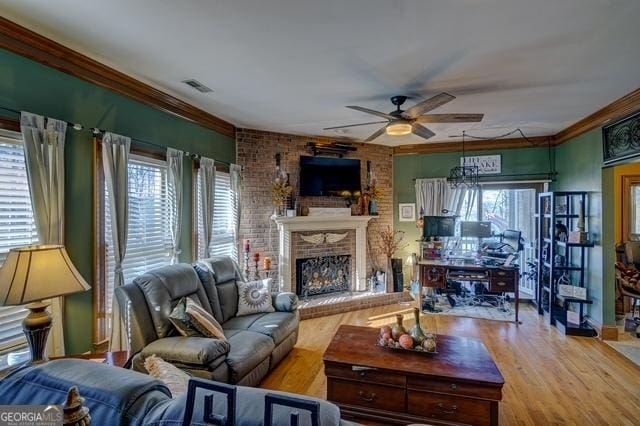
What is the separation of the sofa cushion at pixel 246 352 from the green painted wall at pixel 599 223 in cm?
417

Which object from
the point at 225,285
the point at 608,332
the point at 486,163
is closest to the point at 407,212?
the point at 486,163

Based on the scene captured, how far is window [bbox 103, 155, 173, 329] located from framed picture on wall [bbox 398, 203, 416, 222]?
412 cm

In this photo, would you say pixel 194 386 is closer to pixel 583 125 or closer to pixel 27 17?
pixel 27 17

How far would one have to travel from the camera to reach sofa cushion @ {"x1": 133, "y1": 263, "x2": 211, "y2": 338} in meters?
2.73

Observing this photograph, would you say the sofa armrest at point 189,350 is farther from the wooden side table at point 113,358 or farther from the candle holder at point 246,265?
the candle holder at point 246,265

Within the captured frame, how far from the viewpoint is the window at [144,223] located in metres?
2.89

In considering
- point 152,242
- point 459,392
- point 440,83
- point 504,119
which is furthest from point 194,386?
point 504,119

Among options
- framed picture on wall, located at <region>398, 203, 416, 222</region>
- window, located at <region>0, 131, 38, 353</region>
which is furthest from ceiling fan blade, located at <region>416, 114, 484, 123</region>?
window, located at <region>0, 131, 38, 353</region>

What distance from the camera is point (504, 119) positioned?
4422 millimetres

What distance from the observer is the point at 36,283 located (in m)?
1.78

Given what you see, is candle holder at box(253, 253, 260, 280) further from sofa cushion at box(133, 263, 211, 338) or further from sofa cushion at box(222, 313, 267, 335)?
sofa cushion at box(133, 263, 211, 338)

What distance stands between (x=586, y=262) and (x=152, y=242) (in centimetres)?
557

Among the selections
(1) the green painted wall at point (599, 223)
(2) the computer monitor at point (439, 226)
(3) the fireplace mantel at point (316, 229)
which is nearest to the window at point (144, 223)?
(3) the fireplace mantel at point (316, 229)

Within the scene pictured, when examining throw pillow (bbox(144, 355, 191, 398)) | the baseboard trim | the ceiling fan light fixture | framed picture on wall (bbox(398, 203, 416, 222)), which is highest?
the ceiling fan light fixture
